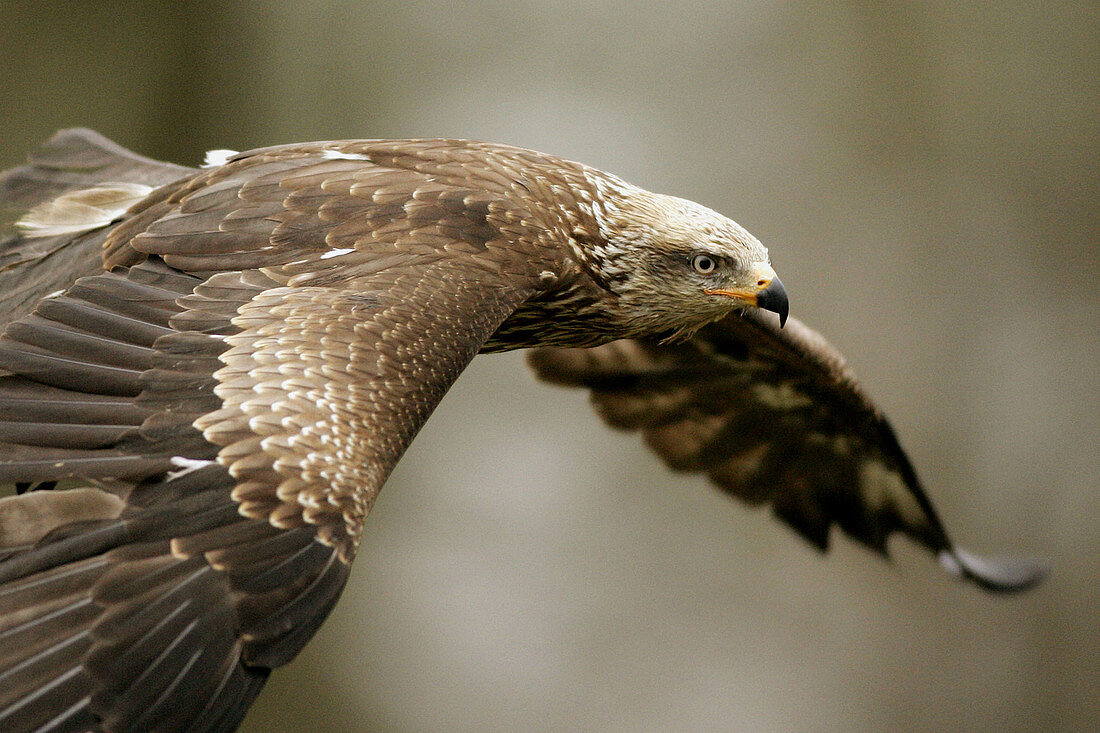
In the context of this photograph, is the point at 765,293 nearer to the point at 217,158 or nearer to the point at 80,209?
the point at 217,158

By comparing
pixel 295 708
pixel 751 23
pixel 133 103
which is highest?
pixel 751 23

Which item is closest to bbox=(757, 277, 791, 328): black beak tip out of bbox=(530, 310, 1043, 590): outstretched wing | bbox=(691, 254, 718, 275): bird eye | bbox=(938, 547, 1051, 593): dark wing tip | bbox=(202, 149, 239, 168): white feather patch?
bbox=(691, 254, 718, 275): bird eye

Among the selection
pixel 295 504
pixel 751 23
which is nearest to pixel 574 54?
pixel 751 23

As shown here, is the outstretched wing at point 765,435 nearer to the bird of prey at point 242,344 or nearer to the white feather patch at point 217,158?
the bird of prey at point 242,344

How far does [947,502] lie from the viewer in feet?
23.2

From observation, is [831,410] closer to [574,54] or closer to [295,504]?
[295,504]

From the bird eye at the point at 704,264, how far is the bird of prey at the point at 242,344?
0.01 m

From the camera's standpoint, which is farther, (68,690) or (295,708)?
(295,708)

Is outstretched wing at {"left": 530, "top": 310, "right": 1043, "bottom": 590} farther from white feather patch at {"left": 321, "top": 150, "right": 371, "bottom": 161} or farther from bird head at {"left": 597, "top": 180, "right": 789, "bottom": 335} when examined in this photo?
white feather patch at {"left": 321, "top": 150, "right": 371, "bottom": 161}

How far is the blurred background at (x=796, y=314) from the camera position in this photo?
7078mm

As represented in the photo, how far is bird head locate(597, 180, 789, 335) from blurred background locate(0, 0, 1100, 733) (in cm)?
381

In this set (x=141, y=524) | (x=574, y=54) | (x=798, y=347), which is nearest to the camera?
(x=141, y=524)

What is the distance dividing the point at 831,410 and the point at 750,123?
3.31 m

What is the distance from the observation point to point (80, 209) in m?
3.45
